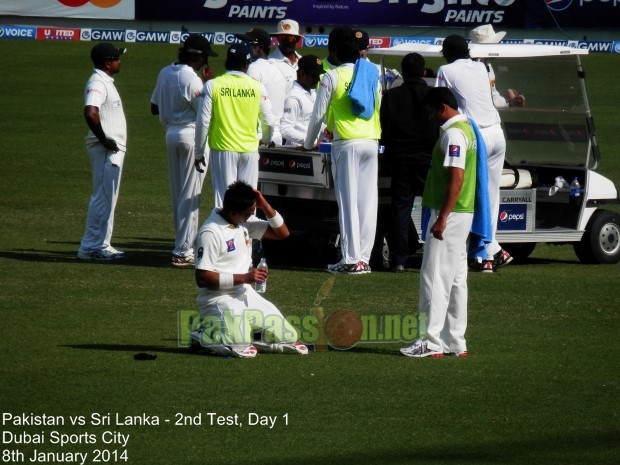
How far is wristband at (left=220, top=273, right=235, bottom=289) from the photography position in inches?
372

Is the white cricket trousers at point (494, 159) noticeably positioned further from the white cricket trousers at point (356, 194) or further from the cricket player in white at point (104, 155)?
the cricket player in white at point (104, 155)

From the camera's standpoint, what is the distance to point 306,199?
13719 millimetres

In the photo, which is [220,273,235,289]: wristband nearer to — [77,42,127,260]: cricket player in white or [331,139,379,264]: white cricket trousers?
[331,139,379,264]: white cricket trousers

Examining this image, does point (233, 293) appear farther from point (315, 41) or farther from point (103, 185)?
point (315, 41)

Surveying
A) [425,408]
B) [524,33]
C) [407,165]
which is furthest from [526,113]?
[524,33]

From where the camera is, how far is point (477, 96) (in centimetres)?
1322

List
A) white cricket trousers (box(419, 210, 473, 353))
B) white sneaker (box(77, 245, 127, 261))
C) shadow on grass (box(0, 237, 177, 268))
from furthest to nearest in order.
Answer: white sneaker (box(77, 245, 127, 261))
shadow on grass (box(0, 237, 177, 268))
white cricket trousers (box(419, 210, 473, 353))

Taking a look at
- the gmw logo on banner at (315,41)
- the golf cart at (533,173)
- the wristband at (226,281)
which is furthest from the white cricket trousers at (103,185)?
the gmw logo on banner at (315,41)

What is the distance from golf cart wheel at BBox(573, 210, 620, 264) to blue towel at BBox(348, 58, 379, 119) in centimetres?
277

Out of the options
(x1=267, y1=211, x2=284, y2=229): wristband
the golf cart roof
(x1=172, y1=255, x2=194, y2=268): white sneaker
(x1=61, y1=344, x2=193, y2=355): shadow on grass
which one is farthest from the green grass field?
the golf cart roof

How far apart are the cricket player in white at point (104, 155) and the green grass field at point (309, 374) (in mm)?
317

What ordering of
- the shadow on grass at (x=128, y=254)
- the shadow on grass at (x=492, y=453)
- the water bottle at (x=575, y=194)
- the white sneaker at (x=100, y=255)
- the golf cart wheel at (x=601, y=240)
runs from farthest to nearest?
the golf cart wheel at (x=601, y=240) < the water bottle at (x=575, y=194) < the white sneaker at (x=100, y=255) < the shadow on grass at (x=128, y=254) < the shadow on grass at (x=492, y=453)

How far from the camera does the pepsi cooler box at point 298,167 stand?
13539 mm

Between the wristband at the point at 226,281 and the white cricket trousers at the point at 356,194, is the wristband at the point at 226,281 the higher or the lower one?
the lower one
